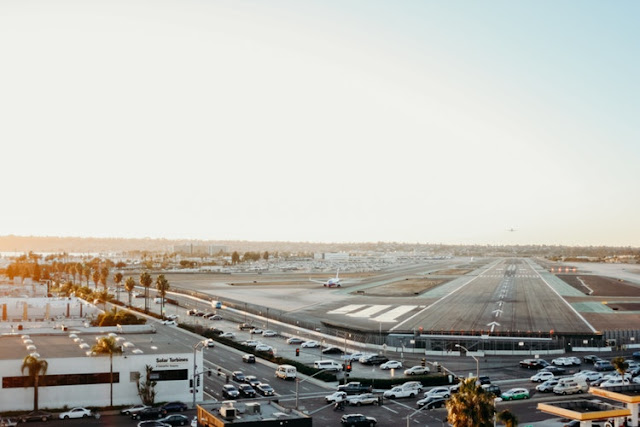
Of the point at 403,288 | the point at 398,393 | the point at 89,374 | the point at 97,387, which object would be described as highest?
the point at 89,374

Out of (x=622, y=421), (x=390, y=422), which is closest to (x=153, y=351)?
(x=390, y=422)

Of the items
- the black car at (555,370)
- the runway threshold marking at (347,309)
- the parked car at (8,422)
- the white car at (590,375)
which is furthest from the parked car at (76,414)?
the runway threshold marking at (347,309)

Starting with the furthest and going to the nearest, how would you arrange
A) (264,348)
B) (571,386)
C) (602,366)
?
(264,348)
(602,366)
(571,386)

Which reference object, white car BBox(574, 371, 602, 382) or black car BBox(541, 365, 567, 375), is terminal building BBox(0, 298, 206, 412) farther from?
white car BBox(574, 371, 602, 382)

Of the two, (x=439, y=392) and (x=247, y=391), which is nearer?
(x=439, y=392)

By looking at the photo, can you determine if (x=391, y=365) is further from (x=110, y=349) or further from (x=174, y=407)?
(x=110, y=349)

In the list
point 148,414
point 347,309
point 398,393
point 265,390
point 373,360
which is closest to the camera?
point 148,414

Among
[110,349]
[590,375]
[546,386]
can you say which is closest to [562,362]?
[590,375]

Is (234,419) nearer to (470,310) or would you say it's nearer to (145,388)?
(145,388)

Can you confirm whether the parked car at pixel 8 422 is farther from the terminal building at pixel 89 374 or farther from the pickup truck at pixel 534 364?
the pickup truck at pixel 534 364
